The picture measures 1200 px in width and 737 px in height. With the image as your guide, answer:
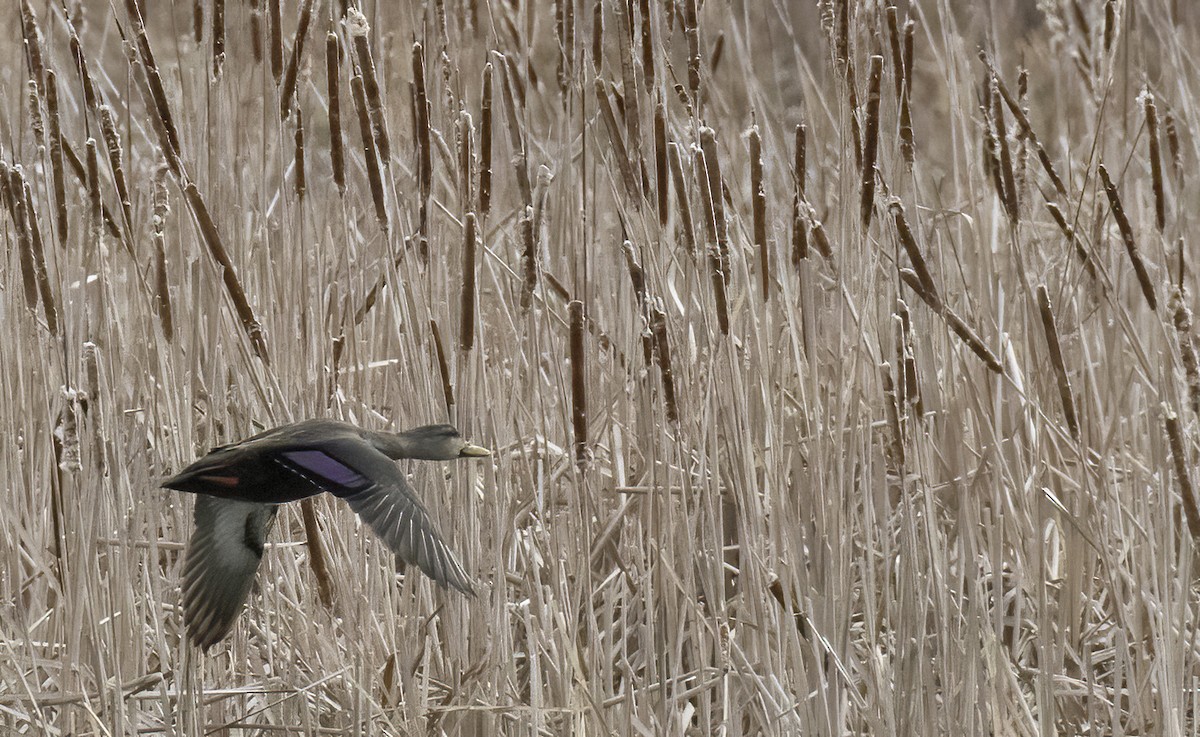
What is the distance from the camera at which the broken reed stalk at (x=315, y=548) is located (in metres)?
1.16

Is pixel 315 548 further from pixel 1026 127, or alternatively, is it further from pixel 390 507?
pixel 1026 127

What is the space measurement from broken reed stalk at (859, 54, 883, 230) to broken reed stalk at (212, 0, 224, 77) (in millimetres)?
538

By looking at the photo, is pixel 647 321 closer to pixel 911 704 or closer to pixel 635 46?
pixel 635 46

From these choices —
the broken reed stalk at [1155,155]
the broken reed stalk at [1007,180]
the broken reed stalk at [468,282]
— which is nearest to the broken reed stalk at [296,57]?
the broken reed stalk at [468,282]

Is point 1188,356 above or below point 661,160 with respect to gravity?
below

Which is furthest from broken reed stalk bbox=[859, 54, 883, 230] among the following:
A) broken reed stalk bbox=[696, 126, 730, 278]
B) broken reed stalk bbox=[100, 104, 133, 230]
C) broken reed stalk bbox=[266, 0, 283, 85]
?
broken reed stalk bbox=[100, 104, 133, 230]

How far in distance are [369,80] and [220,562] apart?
39 centimetres

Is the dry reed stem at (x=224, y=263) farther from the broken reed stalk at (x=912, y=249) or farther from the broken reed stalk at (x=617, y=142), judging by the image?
the broken reed stalk at (x=912, y=249)

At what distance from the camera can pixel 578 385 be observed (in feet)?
3.26

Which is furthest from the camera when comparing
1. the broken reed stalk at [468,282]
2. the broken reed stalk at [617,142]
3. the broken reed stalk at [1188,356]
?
the broken reed stalk at [617,142]

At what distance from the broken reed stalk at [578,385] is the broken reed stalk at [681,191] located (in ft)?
0.37

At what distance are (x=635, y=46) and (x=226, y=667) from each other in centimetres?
76

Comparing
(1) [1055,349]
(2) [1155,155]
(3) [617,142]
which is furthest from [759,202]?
(2) [1155,155]

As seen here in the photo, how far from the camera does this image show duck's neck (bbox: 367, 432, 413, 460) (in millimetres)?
929
